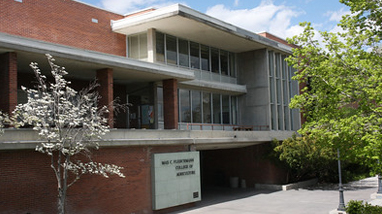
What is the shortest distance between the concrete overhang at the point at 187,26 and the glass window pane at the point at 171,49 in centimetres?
44

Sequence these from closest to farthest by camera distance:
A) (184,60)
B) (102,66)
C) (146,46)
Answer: (102,66), (146,46), (184,60)

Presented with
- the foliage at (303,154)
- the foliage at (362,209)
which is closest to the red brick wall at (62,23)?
the foliage at (303,154)

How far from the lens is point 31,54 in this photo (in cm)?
1611

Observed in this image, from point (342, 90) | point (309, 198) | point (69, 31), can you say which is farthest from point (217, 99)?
point (342, 90)

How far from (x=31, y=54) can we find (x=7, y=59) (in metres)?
0.98

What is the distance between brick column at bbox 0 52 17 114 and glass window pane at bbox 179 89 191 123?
523 inches

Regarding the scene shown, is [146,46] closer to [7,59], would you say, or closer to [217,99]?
[217,99]

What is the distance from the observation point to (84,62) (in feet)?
59.3

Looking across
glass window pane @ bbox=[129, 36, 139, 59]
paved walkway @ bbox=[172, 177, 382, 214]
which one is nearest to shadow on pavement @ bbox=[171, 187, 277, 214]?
paved walkway @ bbox=[172, 177, 382, 214]

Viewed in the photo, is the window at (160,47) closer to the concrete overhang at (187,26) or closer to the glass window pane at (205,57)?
the concrete overhang at (187,26)

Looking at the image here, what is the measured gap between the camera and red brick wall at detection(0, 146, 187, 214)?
14258mm

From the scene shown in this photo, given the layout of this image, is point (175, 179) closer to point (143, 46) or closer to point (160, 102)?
point (160, 102)

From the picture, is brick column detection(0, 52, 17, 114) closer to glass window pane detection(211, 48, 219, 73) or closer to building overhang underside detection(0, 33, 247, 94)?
building overhang underside detection(0, 33, 247, 94)

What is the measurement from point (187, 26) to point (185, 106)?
5.69 m
